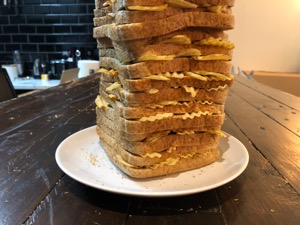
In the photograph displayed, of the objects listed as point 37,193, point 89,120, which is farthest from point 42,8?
point 37,193

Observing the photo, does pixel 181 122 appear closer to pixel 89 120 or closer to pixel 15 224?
pixel 15 224

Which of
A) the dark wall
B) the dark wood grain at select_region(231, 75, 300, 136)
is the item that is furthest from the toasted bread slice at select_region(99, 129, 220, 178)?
the dark wall

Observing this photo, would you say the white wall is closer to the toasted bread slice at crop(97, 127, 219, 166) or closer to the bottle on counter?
the bottle on counter

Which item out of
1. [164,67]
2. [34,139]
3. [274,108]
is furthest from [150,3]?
[274,108]

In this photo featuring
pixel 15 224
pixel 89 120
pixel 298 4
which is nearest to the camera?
pixel 15 224

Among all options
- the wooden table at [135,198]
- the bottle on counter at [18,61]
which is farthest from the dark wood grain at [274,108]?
the bottle on counter at [18,61]

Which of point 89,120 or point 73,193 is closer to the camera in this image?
point 73,193

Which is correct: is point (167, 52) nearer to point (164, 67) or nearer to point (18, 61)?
point (164, 67)
